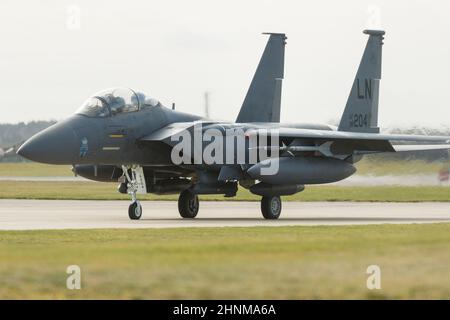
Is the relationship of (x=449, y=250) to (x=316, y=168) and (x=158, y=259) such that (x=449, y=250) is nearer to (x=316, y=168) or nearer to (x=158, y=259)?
(x=158, y=259)

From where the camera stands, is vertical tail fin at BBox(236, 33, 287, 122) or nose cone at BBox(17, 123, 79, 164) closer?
nose cone at BBox(17, 123, 79, 164)

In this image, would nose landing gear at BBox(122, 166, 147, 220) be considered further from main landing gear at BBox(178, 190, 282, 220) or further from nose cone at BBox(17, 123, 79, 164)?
nose cone at BBox(17, 123, 79, 164)

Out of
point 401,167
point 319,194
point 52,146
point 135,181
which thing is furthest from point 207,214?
point 319,194

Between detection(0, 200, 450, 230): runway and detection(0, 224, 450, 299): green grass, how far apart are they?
5836mm

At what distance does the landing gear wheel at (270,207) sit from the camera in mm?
26391

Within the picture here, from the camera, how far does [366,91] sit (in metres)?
30.4

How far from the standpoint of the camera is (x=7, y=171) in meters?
74.9

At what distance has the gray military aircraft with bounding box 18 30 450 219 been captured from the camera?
2402cm

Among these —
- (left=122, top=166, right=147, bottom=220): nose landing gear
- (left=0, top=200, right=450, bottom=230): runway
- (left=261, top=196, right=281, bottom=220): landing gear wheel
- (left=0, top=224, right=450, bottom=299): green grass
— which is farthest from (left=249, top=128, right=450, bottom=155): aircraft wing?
(left=0, top=224, right=450, bottom=299): green grass

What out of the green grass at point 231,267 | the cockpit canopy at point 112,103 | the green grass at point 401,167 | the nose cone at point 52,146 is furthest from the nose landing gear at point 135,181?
the green grass at point 401,167

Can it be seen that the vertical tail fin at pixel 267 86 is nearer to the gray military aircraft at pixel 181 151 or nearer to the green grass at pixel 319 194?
the gray military aircraft at pixel 181 151

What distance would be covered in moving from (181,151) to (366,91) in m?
7.26
